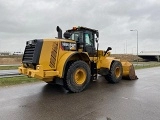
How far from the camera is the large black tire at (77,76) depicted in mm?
8797

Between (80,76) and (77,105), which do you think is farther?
(80,76)

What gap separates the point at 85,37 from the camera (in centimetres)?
1034

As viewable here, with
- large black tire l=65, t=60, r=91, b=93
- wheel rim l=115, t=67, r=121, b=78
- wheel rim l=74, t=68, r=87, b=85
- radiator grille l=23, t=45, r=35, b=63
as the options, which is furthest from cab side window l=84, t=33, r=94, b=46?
radiator grille l=23, t=45, r=35, b=63

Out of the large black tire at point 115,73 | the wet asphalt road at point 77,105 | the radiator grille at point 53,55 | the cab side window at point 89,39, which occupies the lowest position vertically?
the wet asphalt road at point 77,105

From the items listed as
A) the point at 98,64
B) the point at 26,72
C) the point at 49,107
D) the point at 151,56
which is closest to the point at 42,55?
the point at 26,72

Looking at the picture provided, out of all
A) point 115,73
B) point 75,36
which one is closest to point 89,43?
point 75,36

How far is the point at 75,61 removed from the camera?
926cm

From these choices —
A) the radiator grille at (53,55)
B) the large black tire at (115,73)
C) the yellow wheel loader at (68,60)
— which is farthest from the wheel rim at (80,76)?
the large black tire at (115,73)

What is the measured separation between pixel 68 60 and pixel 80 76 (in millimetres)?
1003

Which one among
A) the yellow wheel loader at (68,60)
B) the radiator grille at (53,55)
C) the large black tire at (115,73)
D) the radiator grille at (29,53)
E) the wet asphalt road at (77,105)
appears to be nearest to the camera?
the wet asphalt road at (77,105)

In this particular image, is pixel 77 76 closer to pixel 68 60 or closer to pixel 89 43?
pixel 68 60

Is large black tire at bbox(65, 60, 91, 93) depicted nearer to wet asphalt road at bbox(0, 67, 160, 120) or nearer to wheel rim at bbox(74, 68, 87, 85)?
wheel rim at bbox(74, 68, 87, 85)

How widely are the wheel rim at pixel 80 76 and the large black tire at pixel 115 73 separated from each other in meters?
2.39

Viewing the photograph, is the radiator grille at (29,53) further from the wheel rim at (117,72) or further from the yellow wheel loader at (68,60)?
the wheel rim at (117,72)
